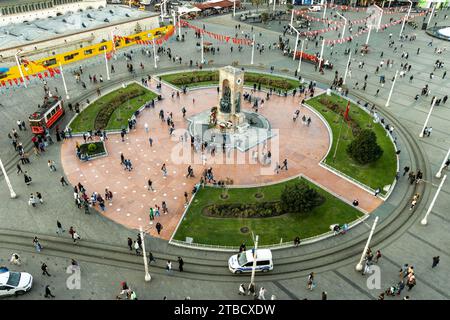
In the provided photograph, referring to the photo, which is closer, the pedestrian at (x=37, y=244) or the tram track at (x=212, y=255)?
the tram track at (x=212, y=255)

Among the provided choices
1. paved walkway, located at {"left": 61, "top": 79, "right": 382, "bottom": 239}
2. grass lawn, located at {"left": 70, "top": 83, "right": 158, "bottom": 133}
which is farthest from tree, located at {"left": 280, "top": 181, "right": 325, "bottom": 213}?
grass lawn, located at {"left": 70, "top": 83, "right": 158, "bottom": 133}

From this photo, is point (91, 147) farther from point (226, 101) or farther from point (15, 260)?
point (226, 101)

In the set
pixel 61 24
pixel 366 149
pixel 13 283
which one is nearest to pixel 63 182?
pixel 13 283

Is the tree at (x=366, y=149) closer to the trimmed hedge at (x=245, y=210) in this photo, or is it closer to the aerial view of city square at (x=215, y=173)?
the aerial view of city square at (x=215, y=173)

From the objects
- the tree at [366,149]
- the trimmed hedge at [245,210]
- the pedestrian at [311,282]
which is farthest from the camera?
the tree at [366,149]

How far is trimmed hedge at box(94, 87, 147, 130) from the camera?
4752 centimetres

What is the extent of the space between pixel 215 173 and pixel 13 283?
2122 cm

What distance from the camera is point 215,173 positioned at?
132 feet

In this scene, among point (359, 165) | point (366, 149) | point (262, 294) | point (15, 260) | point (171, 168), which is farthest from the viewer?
point (359, 165)

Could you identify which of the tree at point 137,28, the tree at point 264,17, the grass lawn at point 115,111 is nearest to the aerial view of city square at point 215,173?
the grass lawn at point 115,111

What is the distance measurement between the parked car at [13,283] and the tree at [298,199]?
21685mm

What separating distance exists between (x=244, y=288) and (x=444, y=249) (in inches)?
719

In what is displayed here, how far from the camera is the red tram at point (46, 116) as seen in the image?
143 feet

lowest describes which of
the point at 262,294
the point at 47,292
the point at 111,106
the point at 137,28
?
the point at 262,294
